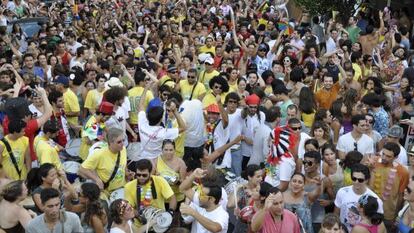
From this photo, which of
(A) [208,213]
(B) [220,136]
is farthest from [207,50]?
(A) [208,213]

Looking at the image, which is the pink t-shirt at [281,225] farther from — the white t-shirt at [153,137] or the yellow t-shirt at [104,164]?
the white t-shirt at [153,137]

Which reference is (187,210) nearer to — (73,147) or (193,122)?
(193,122)

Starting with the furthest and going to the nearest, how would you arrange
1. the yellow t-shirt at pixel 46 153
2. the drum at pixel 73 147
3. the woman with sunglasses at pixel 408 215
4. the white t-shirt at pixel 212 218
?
the drum at pixel 73 147, the yellow t-shirt at pixel 46 153, the woman with sunglasses at pixel 408 215, the white t-shirt at pixel 212 218

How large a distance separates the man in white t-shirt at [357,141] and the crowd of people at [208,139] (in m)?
0.01

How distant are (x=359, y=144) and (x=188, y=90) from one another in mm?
3036

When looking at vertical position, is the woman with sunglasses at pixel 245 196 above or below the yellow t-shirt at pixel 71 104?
above

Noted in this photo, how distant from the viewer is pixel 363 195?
20.6 feet

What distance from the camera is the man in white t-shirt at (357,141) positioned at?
299 inches

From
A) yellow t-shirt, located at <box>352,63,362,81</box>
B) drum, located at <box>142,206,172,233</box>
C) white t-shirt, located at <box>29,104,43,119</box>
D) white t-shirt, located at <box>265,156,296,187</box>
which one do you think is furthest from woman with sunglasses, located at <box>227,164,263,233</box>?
yellow t-shirt, located at <box>352,63,362,81</box>

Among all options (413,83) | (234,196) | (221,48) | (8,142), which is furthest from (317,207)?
(221,48)

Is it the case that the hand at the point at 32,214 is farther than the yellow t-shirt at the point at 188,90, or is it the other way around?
the yellow t-shirt at the point at 188,90

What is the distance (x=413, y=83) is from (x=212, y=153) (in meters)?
3.69

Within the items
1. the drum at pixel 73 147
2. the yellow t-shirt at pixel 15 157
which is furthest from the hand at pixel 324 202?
the yellow t-shirt at pixel 15 157

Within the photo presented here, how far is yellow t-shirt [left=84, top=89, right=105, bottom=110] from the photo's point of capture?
31.1 ft
